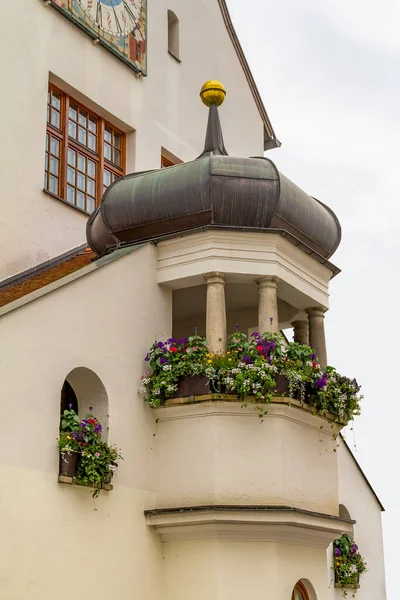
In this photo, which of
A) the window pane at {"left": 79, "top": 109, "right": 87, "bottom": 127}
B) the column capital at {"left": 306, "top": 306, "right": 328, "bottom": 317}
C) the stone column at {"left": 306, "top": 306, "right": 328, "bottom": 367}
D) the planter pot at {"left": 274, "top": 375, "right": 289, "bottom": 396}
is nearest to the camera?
the planter pot at {"left": 274, "top": 375, "right": 289, "bottom": 396}

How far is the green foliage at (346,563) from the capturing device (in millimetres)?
17750

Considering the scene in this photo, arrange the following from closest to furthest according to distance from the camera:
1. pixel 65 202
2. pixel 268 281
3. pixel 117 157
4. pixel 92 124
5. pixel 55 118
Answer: pixel 268 281
pixel 65 202
pixel 55 118
pixel 92 124
pixel 117 157

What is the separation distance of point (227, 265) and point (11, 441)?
13.0 feet

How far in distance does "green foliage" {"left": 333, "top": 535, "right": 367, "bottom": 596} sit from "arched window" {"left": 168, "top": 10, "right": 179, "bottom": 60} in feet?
31.2

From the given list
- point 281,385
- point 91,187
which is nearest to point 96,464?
point 281,385

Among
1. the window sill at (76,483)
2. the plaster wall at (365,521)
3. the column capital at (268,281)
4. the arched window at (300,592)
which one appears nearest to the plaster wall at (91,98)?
the column capital at (268,281)

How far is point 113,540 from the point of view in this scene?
1196cm

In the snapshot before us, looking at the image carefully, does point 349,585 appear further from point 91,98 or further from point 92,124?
point 91,98

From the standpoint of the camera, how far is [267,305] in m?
13.4

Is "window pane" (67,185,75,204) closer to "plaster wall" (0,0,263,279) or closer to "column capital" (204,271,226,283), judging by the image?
"plaster wall" (0,0,263,279)

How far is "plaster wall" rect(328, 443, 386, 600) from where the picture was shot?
1852cm

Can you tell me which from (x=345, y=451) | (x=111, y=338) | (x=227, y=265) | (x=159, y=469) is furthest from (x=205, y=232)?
(x=345, y=451)

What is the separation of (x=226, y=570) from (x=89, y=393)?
8.71 feet

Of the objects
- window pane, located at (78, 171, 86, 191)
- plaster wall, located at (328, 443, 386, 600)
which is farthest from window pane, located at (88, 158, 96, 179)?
plaster wall, located at (328, 443, 386, 600)
